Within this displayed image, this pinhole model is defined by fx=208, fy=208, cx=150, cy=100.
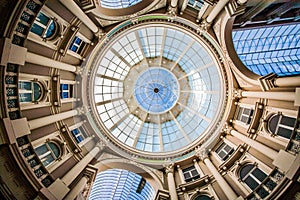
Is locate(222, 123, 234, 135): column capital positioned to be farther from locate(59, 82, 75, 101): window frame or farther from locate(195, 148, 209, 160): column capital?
locate(59, 82, 75, 101): window frame

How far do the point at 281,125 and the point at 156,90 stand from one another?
2254 centimetres

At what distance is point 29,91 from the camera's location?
18.0m

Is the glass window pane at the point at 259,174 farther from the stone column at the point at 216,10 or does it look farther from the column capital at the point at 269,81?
the stone column at the point at 216,10

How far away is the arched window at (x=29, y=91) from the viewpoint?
17141 mm

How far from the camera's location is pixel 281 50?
35.8 meters

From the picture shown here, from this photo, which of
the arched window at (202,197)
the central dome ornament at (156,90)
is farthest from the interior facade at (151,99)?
the arched window at (202,197)

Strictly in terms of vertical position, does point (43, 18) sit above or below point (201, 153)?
above

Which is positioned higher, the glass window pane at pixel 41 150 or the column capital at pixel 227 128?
the column capital at pixel 227 128

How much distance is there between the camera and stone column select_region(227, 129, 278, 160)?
57.6 feet

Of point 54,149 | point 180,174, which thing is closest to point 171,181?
point 180,174

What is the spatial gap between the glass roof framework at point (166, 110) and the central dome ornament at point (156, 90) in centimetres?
65

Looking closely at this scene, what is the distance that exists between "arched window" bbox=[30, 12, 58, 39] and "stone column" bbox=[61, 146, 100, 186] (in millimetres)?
12818

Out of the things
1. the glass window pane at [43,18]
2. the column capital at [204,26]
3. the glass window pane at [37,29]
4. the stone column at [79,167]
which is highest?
the column capital at [204,26]

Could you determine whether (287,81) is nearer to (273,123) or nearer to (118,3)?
(273,123)
